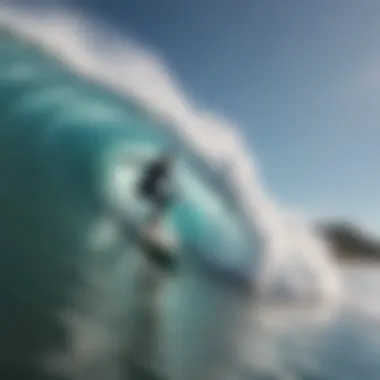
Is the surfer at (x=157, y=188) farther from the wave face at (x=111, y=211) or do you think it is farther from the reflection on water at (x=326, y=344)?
the reflection on water at (x=326, y=344)

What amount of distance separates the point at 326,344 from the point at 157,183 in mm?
476

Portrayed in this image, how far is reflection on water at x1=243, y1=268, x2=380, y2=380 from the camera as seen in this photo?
146 cm

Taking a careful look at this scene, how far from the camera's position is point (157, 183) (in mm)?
1516

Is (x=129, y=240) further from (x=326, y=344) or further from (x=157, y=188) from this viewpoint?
(x=326, y=344)

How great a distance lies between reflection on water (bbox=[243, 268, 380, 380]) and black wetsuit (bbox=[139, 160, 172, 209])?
1.06ft

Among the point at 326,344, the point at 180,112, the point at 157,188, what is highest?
the point at 180,112

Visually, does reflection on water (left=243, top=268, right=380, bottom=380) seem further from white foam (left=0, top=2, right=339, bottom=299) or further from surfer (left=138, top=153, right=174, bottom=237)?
surfer (left=138, top=153, right=174, bottom=237)

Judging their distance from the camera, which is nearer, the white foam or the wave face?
the wave face

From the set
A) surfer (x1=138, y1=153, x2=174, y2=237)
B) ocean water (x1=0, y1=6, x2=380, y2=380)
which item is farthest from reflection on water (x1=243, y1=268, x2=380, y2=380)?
surfer (x1=138, y1=153, x2=174, y2=237)

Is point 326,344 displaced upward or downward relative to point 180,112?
downward

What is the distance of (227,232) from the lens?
1.55m

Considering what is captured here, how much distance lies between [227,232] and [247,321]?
192 millimetres

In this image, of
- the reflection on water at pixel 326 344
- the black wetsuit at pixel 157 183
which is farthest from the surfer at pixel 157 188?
the reflection on water at pixel 326 344

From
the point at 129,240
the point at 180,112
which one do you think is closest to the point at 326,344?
the point at 129,240
